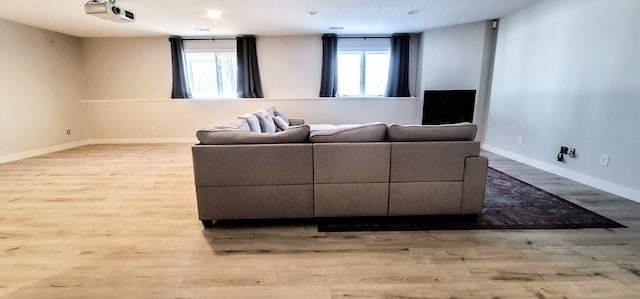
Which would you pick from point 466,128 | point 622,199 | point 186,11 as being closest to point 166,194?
point 186,11

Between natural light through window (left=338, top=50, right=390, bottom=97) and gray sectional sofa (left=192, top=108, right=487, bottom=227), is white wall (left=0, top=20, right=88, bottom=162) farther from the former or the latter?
natural light through window (left=338, top=50, right=390, bottom=97)

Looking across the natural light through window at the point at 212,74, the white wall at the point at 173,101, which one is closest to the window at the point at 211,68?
the natural light through window at the point at 212,74

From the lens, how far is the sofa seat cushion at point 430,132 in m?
2.29

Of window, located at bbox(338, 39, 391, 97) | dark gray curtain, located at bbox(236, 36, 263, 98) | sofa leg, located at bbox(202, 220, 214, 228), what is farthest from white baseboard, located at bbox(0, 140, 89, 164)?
window, located at bbox(338, 39, 391, 97)

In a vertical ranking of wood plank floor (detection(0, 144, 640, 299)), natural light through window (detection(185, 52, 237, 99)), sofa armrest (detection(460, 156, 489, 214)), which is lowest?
wood plank floor (detection(0, 144, 640, 299))

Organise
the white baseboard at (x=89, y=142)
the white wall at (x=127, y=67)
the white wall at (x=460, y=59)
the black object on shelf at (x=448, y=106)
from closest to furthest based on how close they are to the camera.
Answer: the white baseboard at (x=89, y=142)
the white wall at (x=460, y=59)
the black object on shelf at (x=448, y=106)
the white wall at (x=127, y=67)

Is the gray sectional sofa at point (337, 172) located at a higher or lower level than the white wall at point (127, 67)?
lower

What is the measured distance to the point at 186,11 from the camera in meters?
4.14

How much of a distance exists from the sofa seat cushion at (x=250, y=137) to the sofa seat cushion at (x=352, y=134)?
0.10 meters

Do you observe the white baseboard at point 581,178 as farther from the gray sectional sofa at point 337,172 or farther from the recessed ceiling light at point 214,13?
the recessed ceiling light at point 214,13

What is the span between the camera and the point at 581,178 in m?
3.37

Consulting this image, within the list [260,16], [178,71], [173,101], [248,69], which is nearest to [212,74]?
[178,71]

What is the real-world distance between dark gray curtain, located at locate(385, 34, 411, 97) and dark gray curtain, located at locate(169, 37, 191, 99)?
14.7 ft

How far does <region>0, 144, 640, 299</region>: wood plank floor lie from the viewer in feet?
5.14
